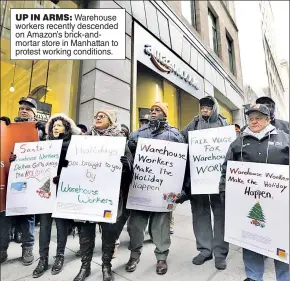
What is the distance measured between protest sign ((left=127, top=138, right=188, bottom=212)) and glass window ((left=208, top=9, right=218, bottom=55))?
1203 centimetres

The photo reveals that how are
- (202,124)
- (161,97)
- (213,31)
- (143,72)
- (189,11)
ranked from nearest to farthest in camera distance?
(202,124) → (143,72) → (161,97) → (189,11) → (213,31)

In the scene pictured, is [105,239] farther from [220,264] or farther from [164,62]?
[164,62]

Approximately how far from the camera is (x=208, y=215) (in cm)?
275

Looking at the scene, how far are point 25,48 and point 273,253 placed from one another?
487cm

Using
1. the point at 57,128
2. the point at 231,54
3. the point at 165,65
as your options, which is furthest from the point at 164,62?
the point at 231,54

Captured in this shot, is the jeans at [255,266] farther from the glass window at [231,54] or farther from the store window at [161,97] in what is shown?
the glass window at [231,54]

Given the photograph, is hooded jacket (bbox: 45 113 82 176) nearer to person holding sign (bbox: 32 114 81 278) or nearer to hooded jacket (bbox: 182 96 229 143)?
person holding sign (bbox: 32 114 81 278)

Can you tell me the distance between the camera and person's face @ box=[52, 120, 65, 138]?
2584 mm

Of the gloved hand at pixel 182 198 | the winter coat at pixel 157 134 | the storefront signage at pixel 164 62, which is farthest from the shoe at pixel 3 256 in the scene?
the storefront signage at pixel 164 62

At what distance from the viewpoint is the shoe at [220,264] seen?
8.11 ft

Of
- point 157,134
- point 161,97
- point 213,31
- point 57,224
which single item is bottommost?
point 57,224

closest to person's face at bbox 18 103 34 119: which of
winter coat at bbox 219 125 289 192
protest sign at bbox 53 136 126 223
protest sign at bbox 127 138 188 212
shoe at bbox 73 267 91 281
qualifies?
protest sign at bbox 53 136 126 223

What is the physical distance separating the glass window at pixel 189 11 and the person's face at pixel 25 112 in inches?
362

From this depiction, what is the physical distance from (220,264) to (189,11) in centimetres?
1142
